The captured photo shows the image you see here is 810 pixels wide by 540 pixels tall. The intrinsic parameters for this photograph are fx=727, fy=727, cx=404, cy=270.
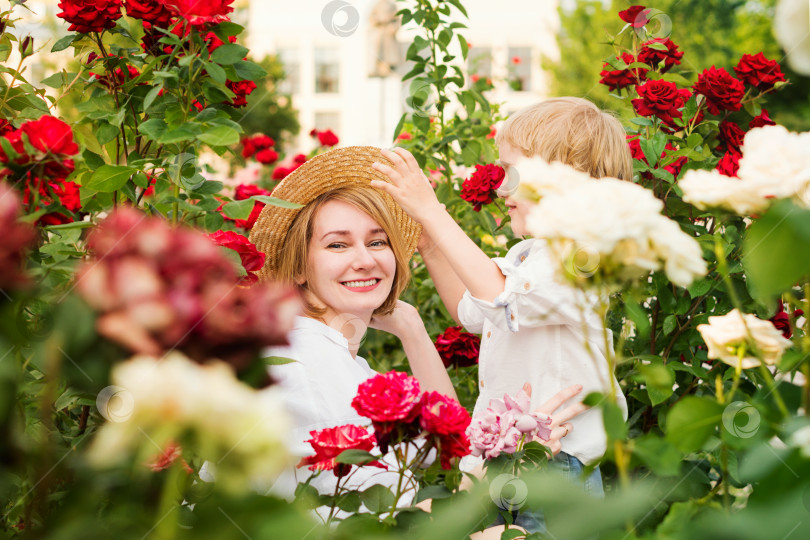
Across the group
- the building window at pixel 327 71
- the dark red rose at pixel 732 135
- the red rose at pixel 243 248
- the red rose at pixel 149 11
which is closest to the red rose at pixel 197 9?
the red rose at pixel 149 11

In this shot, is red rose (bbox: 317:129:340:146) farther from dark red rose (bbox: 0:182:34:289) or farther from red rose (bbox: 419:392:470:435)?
dark red rose (bbox: 0:182:34:289)

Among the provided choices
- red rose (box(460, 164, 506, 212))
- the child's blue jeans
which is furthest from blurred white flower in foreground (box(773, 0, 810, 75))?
red rose (box(460, 164, 506, 212))

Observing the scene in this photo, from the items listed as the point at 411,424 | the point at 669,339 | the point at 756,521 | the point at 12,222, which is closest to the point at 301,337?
the point at 411,424

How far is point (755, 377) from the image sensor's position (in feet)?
5.32

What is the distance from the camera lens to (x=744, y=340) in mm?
716

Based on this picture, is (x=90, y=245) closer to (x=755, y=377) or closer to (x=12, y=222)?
(x=12, y=222)

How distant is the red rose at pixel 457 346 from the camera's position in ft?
6.53

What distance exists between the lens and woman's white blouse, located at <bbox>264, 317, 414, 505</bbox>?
144 cm

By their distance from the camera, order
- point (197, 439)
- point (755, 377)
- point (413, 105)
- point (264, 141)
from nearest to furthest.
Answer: point (197, 439), point (755, 377), point (413, 105), point (264, 141)

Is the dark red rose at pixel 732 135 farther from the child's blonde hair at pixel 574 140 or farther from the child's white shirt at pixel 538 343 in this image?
the child's white shirt at pixel 538 343

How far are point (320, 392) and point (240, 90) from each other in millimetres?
652

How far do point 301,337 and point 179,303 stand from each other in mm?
1180

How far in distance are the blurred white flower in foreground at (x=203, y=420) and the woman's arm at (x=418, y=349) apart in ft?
5.06

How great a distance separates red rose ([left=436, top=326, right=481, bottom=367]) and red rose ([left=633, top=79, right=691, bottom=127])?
754 mm
